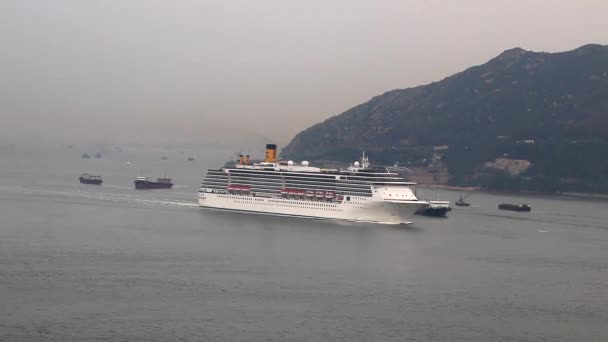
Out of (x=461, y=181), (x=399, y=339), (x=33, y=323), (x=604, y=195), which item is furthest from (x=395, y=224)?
(x=461, y=181)

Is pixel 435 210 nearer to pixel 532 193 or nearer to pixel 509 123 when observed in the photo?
pixel 532 193

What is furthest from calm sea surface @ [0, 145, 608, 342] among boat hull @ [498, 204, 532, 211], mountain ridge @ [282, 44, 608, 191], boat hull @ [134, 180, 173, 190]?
mountain ridge @ [282, 44, 608, 191]

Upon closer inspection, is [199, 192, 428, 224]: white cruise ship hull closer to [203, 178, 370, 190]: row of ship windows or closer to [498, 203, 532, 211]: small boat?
[203, 178, 370, 190]: row of ship windows

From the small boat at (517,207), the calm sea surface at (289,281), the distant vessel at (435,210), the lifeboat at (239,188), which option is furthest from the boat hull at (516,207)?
the lifeboat at (239,188)

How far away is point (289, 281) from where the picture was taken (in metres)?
37.0

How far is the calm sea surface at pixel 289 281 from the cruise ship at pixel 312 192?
2248 mm

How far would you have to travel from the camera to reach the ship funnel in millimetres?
72688

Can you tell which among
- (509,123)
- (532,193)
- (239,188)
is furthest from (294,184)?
(509,123)

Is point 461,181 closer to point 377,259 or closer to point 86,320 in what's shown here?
point 377,259

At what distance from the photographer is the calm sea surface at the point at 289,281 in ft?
95.5

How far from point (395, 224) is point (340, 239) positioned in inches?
397

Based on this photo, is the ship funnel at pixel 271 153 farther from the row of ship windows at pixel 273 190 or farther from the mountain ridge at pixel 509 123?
the mountain ridge at pixel 509 123

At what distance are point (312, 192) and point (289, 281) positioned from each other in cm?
2820

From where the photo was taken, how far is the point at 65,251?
142 feet
